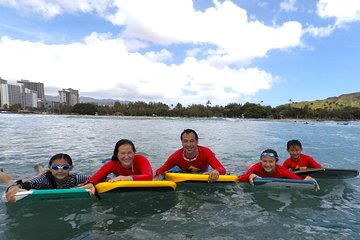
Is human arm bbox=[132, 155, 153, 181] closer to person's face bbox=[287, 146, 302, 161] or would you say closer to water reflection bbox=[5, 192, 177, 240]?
water reflection bbox=[5, 192, 177, 240]

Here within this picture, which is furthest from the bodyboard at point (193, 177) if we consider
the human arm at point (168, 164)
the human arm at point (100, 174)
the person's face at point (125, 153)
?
the human arm at point (100, 174)

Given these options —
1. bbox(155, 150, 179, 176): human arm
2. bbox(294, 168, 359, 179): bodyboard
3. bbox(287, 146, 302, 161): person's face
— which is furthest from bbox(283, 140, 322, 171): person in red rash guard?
bbox(155, 150, 179, 176): human arm

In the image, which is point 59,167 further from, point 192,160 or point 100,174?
point 192,160

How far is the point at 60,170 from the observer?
226 inches

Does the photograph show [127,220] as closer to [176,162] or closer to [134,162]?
[134,162]

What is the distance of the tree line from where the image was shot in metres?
148

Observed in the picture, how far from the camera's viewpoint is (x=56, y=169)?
5.72 metres

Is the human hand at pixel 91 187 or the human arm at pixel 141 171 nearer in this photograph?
the human hand at pixel 91 187

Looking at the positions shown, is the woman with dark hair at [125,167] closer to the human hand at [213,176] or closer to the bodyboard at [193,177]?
the bodyboard at [193,177]

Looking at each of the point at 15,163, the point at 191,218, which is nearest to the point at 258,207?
the point at 191,218

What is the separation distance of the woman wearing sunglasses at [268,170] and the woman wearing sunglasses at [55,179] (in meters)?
3.73

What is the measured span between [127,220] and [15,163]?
318 inches

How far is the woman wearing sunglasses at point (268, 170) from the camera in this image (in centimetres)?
688

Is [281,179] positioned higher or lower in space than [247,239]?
higher
